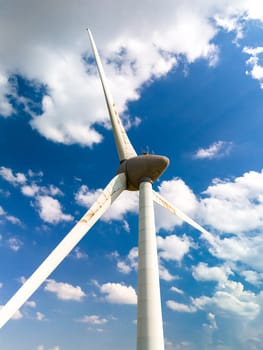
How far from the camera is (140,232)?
102 feet

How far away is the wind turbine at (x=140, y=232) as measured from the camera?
24.5 meters

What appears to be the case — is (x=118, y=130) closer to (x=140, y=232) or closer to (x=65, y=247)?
(x=140, y=232)

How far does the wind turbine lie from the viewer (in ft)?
80.4

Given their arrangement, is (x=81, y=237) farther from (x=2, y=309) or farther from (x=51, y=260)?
(x=2, y=309)

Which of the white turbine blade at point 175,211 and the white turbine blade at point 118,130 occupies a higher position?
the white turbine blade at point 118,130

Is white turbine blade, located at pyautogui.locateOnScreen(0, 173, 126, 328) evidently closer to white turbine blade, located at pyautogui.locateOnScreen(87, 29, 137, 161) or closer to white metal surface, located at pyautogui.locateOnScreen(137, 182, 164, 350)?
white turbine blade, located at pyautogui.locateOnScreen(87, 29, 137, 161)

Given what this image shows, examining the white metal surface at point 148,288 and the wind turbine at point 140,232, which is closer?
the wind turbine at point 140,232

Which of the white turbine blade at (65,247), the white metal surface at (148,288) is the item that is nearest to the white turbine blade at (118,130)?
the white turbine blade at (65,247)

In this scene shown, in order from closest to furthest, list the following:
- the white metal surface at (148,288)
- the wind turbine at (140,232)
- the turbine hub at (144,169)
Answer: the wind turbine at (140,232) → the white metal surface at (148,288) → the turbine hub at (144,169)

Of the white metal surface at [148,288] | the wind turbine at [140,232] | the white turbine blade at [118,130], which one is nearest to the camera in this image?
the wind turbine at [140,232]

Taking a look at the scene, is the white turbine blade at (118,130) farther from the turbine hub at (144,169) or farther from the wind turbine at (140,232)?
the turbine hub at (144,169)

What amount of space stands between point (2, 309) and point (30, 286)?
119 inches

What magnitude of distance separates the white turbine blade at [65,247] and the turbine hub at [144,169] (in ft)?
3.10

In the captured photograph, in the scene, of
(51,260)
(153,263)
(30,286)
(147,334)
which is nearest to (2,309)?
(30,286)
